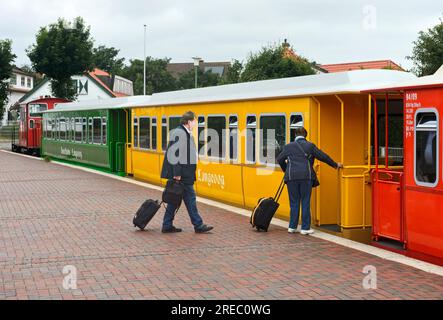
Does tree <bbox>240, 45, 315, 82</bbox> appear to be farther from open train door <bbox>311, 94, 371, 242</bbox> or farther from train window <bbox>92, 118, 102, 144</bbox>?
open train door <bbox>311, 94, 371, 242</bbox>

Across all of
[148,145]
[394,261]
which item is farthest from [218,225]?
[148,145]

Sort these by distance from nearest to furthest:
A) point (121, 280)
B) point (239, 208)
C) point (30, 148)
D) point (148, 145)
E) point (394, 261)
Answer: point (121, 280) → point (394, 261) → point (239, 208) → point (148, 145) → point (30, 148)

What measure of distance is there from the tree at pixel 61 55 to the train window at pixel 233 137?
3968cm

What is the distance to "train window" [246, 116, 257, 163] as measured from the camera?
539 inches

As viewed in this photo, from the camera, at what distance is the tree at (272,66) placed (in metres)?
41.5

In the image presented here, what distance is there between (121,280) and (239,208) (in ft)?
22.3

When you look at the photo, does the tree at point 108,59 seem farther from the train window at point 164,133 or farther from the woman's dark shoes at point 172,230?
the woman's dark shoes at point 172,230

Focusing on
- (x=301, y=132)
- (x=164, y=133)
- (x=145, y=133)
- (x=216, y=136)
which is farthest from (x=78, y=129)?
(x=301, y=132)

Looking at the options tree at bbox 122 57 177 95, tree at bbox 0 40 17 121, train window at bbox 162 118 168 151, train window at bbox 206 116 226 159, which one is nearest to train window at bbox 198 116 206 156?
train window at bbox 206 116 226 159

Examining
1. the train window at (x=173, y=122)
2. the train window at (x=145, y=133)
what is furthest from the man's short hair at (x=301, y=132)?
the train window at (x=145, y=133)

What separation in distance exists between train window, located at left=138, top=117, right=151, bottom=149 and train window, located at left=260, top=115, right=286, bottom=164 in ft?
25.4

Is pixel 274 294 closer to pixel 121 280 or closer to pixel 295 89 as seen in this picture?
pixel 121 280

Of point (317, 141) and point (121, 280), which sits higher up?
point (317, 141)
